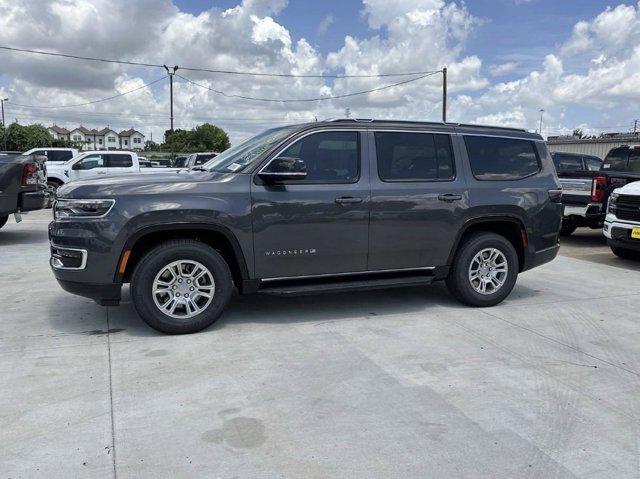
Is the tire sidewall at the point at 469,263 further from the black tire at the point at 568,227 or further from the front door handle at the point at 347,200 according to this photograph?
the black tire at the point at 568,227

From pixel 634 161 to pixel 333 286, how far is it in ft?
24.9

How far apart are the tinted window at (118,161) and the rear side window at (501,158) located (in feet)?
55.3

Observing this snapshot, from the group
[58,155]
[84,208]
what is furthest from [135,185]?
[58,155]

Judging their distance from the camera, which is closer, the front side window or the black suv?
the black suv

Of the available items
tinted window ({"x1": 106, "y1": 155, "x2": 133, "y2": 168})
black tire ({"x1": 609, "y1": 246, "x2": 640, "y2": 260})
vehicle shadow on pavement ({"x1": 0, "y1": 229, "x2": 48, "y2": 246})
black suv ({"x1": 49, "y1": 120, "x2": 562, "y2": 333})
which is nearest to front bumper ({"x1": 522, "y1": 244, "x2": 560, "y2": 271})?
black suv ({"x1": 49, "y1": 120, "x2": 562, "y2": 333})

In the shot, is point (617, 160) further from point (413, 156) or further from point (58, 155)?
point (58, 155)

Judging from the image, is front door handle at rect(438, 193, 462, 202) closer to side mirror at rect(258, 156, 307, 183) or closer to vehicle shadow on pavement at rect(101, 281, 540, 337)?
vehicle shadow on pavement at rect(101, 281, 540, 337)

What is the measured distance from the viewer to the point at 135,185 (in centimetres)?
471

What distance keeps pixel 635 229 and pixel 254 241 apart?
6.27m

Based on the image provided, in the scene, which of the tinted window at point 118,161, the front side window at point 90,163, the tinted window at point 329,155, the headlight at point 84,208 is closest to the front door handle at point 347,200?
the tinted window at point 329,155

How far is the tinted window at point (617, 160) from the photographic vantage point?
10219 millimetres

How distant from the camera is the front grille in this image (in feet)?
27.7

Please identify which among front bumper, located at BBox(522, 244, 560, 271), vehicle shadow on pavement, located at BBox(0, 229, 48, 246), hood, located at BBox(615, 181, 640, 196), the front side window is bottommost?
vehicle shadow on pavement, located at BBox(0, 229, 48, 246)

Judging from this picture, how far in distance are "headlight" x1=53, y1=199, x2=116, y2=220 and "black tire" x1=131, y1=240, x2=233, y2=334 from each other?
0.52 m
